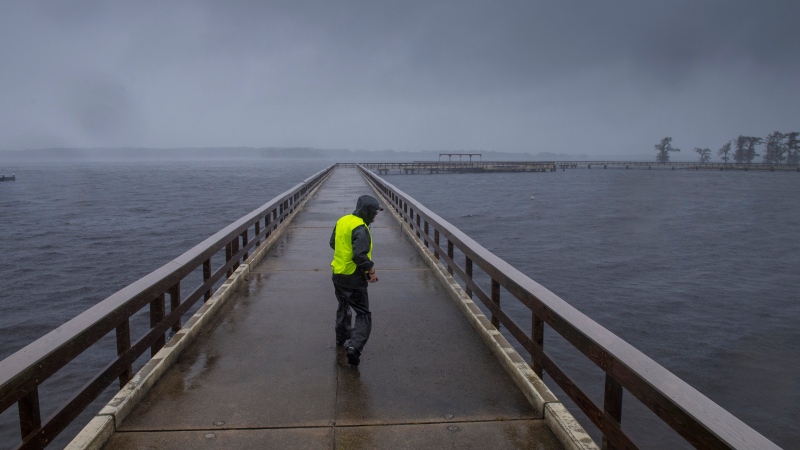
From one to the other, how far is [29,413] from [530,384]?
3.53 m

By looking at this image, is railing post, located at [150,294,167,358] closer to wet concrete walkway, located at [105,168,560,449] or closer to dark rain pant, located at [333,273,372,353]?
wet concrete walkway, located at [105,168,560,449]

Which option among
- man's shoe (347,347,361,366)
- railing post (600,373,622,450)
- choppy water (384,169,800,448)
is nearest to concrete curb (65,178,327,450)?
man's shoe (347,347,361,366)

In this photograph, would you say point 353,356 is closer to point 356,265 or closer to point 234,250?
point 356,265

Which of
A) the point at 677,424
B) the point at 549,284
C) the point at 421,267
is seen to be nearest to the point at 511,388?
the point at 677,424

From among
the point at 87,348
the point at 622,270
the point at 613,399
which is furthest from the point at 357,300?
the point at 622,270

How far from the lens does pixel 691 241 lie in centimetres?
3384

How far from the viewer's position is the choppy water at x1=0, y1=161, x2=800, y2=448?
45.0 feet

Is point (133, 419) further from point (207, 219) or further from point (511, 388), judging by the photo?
point (207, 219)

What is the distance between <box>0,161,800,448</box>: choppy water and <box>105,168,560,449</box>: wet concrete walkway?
6455 millimetres

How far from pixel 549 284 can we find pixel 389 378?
17698 mm

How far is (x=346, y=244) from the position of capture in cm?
553

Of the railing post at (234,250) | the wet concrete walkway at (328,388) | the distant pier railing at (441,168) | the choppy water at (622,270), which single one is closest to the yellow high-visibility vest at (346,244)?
the wet concrete walkway at (328,388)

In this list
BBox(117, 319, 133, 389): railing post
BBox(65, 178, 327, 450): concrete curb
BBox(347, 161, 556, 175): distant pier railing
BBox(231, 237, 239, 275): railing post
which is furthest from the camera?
BBox(347, 161, 556, 175): distant pier railing

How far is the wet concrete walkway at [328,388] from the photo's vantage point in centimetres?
411
